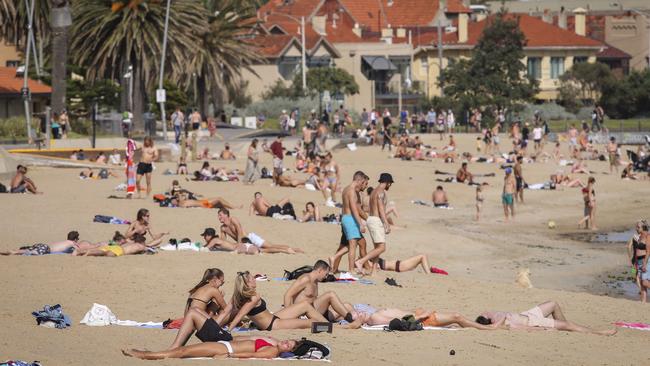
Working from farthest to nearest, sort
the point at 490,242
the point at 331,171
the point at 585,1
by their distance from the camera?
1. the point at 585,1
2. the point at 331,171
3. the point at 490,242

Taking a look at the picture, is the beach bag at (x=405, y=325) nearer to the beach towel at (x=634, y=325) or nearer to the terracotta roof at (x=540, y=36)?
the beach towel at (x=634, y=325)

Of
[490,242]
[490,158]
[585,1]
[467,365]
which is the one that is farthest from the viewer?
[585,1]

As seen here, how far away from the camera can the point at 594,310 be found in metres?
18.0

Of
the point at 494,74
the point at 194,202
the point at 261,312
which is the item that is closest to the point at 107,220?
the point at 194,202

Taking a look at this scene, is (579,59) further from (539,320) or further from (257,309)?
(257,309)

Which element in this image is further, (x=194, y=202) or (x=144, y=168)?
(x=144, y=168)

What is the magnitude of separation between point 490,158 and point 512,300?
28.9 metres

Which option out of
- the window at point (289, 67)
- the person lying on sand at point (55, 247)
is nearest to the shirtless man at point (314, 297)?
the person lying on sand at point (55, 247)

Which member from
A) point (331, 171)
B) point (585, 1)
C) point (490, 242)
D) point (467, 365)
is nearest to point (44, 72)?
point (331, 171)

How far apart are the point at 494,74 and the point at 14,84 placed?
24.5 m

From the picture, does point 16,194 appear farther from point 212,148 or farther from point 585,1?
point 585,1

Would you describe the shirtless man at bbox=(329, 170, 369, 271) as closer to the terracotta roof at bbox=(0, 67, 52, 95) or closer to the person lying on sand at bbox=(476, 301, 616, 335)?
the person lying on sand at bbox=(476, 301, 616, 335)

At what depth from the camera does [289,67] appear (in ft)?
277

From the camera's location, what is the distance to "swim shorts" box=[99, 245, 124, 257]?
20578mm
